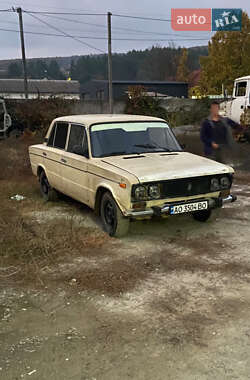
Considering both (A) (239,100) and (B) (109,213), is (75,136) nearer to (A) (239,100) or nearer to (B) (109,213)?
(B) (109,213)

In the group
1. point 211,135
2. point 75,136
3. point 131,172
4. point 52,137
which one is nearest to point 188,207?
point 131,172

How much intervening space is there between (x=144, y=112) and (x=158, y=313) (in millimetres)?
18495

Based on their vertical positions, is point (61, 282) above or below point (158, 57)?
below

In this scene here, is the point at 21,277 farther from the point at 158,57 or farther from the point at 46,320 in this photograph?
the point at 158,57

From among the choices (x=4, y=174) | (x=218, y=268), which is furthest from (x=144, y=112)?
(x=218, y=268)

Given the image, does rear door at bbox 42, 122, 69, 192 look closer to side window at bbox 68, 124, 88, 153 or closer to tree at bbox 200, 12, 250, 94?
side window at bbox 68, 124, 88, 153

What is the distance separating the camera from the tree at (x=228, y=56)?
92.7ft

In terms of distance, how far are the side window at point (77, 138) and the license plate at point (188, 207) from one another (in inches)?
72.6

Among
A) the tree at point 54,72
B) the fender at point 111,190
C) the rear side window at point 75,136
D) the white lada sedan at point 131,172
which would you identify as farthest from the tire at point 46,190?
the tree at point 54,72

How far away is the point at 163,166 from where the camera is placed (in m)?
5.38

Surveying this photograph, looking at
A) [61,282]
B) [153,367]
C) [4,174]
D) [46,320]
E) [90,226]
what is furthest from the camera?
[4,174]

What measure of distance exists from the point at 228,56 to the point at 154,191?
2658cm

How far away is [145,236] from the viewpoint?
5.68 metres

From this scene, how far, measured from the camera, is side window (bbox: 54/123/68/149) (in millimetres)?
7025
